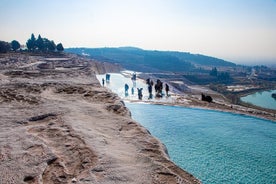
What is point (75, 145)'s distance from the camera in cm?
827

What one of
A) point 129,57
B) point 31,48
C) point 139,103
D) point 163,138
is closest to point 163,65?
point 129,57

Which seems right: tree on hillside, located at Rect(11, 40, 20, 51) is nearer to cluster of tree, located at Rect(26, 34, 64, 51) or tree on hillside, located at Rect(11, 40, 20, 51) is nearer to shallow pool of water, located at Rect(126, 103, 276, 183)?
cluster of tree, located at Rect(26, 34, 64, 51)

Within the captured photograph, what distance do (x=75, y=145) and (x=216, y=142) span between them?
309 inches

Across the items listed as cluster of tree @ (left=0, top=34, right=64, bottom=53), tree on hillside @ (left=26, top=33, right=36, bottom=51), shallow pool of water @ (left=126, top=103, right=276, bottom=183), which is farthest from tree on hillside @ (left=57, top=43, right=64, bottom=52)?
shallow pool of water @ (left=126, top=103, right=276, bottom=183)

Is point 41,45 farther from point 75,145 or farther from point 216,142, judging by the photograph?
point 75,145

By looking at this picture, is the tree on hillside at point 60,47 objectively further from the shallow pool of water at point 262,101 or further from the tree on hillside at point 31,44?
the shallow pool of water at point 262,101

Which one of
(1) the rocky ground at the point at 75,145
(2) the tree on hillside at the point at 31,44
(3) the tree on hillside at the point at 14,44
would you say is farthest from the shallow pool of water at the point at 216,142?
(3) the tree on hillside at the point at 14,44

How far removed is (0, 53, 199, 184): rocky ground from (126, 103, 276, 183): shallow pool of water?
Answer: 2.78 meters

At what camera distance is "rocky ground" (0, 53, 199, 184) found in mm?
6688

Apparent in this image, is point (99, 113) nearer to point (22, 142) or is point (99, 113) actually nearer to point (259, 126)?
point (22, 142)

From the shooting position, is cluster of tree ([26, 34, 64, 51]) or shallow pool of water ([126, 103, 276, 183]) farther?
cluster of tree ([26, 34, 64, 51])

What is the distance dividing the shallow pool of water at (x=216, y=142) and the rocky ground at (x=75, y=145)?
2.78 meters

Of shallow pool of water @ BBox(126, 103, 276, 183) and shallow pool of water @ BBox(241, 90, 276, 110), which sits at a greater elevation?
shallow pool of water @ BBox(126, 103, 276, 183)

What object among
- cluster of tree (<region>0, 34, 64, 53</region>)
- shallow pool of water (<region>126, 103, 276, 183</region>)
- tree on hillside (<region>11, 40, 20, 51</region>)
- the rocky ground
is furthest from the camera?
tree on hillside (<region>11, 40, 20, 51</region>)
